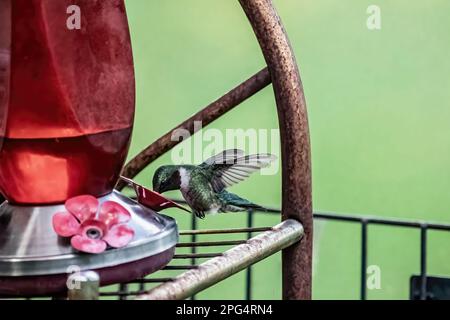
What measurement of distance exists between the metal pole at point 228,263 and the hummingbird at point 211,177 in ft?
0.18

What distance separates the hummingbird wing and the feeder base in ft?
0.62

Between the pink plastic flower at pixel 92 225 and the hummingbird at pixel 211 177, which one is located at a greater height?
the hummingbird at pixel 211 177

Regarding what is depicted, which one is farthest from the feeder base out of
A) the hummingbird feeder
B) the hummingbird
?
the hummingbird

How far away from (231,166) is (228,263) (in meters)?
0.19

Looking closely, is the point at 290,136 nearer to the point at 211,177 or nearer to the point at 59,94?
the point at 211,177

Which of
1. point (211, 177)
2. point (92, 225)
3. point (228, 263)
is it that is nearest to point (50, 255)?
point (92, 225)

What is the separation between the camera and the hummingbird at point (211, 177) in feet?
2.77

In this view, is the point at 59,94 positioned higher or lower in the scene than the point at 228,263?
higher

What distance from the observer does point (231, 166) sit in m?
0.87

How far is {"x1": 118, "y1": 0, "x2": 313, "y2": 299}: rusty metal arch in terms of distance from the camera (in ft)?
2.76

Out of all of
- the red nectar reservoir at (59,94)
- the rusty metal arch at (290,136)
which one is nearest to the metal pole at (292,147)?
the rusty metal arch at (290,136)

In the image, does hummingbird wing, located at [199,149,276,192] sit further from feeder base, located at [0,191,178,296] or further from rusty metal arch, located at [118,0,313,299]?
feeder base, located at [0,191,178,296]

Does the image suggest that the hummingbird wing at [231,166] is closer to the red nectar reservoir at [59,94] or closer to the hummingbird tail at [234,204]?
the hummingbird tail at [234,204]
